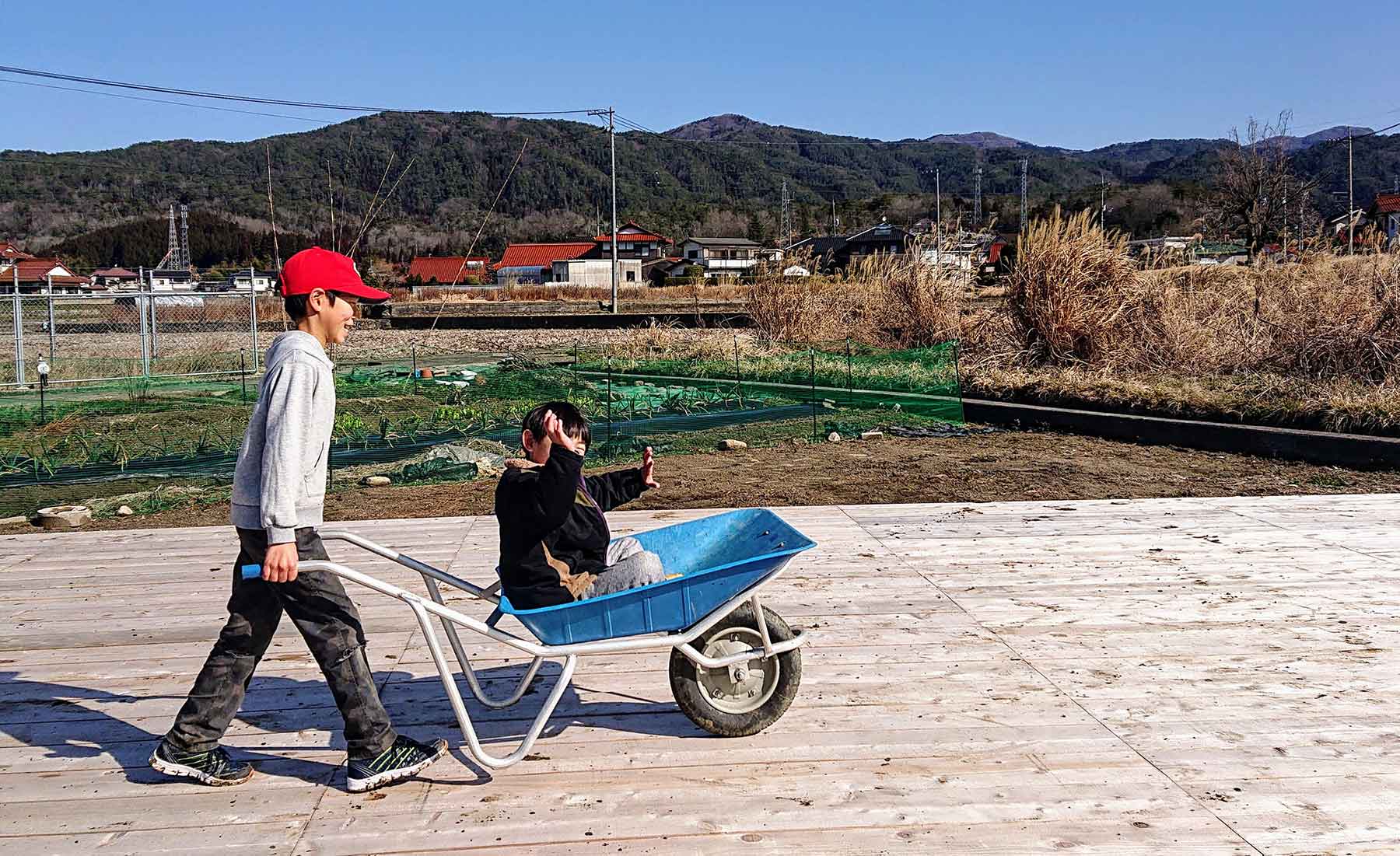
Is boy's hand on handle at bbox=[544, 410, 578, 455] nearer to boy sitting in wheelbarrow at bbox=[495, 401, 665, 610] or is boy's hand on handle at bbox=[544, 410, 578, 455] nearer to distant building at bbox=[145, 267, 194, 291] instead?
boy sitting in wheelbarrow at bbox=[495, 401, 665, 610]

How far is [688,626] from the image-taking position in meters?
3.74

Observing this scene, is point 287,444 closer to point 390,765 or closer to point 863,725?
point 390,765

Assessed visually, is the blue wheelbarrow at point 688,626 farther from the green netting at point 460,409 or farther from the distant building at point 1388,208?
the distant building at point 1388,208

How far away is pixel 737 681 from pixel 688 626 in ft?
1.02

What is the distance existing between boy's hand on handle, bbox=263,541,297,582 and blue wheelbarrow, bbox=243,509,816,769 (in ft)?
0.18

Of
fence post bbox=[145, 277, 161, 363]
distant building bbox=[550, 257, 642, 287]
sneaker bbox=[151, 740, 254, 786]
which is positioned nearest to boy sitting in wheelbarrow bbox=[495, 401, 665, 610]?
sneaker bbox=[151, 740, 254, 786]

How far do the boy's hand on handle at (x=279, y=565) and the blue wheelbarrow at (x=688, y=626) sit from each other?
0.18ft

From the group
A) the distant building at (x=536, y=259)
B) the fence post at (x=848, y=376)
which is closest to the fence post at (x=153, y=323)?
the fence post at (x=848, y=376)

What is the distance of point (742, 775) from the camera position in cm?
358

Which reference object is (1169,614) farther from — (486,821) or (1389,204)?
(1389,204)

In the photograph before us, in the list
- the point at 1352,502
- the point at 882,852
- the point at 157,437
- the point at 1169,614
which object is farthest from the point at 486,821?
the point at 157,437

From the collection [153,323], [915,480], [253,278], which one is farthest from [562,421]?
[153,323]

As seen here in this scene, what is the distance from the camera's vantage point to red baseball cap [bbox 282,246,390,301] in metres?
3.52

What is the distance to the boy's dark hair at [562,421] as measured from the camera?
367cm
